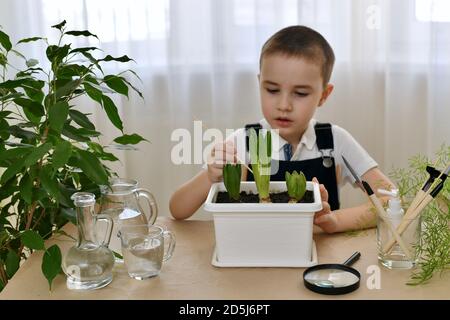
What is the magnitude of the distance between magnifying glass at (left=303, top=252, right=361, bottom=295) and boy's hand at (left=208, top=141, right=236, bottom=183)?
316mm

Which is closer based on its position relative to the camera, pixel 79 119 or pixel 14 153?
pixel 14 153

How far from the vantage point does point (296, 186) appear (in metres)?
1.24

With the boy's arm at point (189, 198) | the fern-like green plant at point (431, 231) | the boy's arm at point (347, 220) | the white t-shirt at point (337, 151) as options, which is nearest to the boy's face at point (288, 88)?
the white t-shirt at point (337, 151)

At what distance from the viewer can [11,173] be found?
1.16m

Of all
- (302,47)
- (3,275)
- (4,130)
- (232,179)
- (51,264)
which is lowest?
(3,275)

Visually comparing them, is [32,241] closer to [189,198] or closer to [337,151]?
[189,198]

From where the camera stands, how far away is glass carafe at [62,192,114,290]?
1132mm

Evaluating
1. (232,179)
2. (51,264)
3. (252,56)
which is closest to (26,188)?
(51,264)

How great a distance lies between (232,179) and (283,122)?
0.50 m

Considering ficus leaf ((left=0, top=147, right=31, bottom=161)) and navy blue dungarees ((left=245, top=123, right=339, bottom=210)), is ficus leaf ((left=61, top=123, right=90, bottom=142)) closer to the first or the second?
ficus leaf ((left=0, top=147, right=31, bottom=161))

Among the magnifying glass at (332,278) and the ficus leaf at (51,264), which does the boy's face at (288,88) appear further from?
the ficus leaf at (51,264)

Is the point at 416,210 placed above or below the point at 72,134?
below

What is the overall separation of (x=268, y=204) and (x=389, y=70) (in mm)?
1351

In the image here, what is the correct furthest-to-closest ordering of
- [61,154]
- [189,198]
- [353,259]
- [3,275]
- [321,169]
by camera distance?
[321,169], [189,198], [3,275], [353,259], [61,154]
